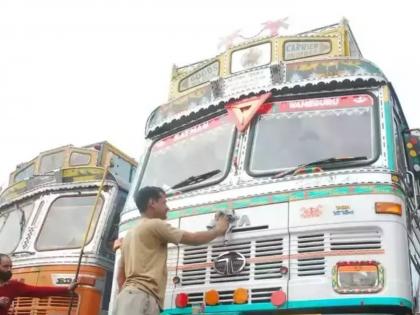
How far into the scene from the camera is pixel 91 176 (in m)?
8.38

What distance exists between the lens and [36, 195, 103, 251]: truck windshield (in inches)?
291

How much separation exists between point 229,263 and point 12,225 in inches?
175

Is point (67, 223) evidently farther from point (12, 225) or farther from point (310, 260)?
point (310, 260)

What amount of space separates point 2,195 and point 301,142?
5.71 meters

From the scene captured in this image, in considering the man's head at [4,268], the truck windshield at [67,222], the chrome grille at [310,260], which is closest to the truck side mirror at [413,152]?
the chrome grille at [310,260]

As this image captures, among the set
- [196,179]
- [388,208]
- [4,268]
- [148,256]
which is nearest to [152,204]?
[148,256]

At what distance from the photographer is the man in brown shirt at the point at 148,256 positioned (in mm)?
4059

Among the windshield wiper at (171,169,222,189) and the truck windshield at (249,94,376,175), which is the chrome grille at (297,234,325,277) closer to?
the truck windshield at (249,94,376,175)

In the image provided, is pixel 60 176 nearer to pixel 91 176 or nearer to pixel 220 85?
pixel 91 176

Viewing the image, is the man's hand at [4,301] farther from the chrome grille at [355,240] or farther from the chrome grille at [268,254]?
the chrome grille at [355,240]

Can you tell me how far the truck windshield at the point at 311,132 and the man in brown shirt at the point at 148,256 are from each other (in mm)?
1082

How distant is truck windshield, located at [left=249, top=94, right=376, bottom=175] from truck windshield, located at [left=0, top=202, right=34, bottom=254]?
12.7ft

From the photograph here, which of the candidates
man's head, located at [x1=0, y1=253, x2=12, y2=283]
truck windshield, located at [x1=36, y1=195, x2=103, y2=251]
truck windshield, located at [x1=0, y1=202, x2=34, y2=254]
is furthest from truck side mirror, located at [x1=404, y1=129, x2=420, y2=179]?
truck windshield, located at [x1=0, y1=202, x2=34, y2=254]

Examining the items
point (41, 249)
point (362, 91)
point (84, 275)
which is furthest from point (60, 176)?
point (362, 91)
